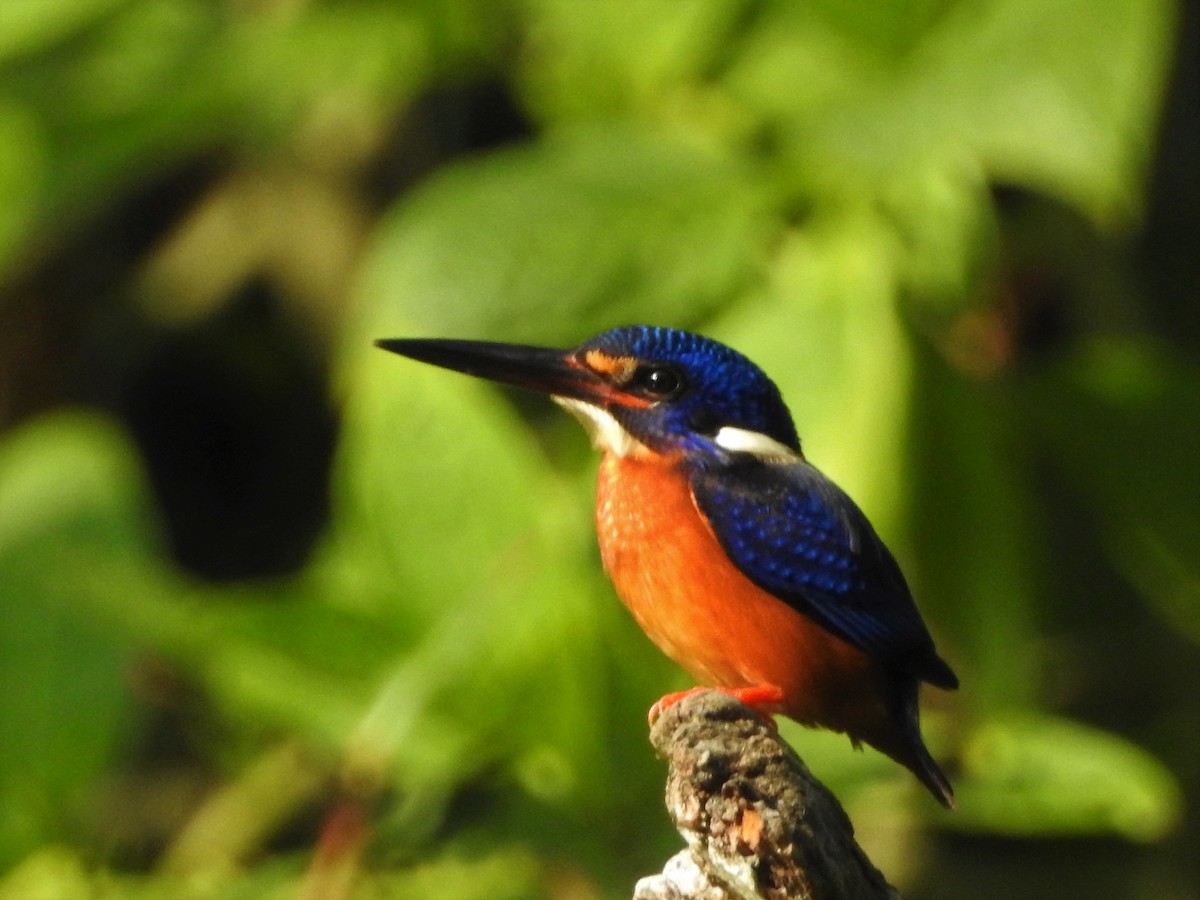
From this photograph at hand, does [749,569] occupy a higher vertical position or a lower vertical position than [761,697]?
higher

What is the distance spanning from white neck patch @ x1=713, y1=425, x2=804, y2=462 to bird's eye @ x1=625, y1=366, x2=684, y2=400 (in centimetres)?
7

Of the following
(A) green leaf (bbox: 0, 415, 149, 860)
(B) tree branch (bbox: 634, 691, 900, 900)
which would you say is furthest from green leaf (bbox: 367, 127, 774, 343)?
(B) tree branch (bbox: 634, 691, 900, 900)

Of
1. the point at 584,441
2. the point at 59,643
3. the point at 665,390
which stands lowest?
the point at 59,643

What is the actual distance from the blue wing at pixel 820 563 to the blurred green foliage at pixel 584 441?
48 cm

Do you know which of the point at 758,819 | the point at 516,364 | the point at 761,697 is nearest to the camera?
the point at 758,819

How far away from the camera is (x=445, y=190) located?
105 inches

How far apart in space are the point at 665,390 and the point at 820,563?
28cm

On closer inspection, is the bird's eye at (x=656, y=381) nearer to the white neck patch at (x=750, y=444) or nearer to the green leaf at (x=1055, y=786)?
the white neck patch at (x=750, y=444)

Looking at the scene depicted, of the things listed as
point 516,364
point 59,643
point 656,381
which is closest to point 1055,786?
point 656,381

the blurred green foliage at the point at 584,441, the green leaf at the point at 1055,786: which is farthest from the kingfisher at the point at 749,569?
the green leaf at the point at 1055,786

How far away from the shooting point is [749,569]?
1915mm

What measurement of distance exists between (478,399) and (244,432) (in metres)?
1.74

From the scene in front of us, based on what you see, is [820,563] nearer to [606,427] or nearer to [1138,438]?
[606,427]

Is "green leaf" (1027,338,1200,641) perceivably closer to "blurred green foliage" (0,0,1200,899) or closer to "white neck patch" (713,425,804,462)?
"blurred green foliage" (0,0,1200,899)
